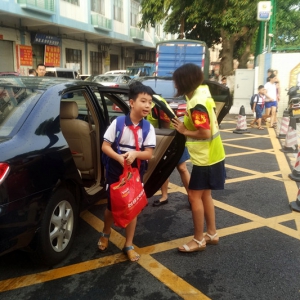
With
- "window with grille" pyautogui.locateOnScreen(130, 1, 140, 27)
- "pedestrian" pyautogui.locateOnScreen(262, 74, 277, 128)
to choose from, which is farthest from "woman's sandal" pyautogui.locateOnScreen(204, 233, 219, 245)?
"window with grille" pyautogui.locateOnScreen(130, 1, 140, 27)

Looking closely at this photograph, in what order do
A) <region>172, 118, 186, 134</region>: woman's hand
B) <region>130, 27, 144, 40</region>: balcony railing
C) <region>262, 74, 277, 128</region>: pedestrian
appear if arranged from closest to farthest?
1. <region>172, 118, 186, 134</region>: woman's hand
2. <region>262, 74, 277, 128</region>: pedestrian
3. <region>130, 27, 144, 40</region>: balcony railing

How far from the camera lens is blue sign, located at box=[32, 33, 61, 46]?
2041 cm

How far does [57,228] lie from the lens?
285cm

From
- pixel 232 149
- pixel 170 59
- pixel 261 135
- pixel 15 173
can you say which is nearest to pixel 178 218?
pixel 15 173

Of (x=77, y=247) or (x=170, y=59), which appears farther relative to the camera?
(x=170, y=59)

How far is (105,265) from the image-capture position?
2.99 meters

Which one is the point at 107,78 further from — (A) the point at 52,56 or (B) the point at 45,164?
(B) the point at 45,164

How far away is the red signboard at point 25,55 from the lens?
765 inches

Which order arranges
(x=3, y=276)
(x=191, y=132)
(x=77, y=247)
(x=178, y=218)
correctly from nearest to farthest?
(x=3, y=276) < (x=191, y=132) < (x=77, y=247) < (x=178, y=218)

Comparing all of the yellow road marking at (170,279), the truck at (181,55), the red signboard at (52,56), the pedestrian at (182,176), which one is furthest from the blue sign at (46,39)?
the yellow road marking at (170,279)

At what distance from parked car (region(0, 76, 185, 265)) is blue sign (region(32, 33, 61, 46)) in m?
18.5

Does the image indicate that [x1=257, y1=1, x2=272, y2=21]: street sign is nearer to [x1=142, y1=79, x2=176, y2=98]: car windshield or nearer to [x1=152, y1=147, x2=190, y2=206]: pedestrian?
[x1=142, y1=79, x2=176, y2=98]: car windshield

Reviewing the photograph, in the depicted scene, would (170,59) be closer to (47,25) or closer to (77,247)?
(47,25)

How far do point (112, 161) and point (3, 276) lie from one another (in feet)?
3.97
